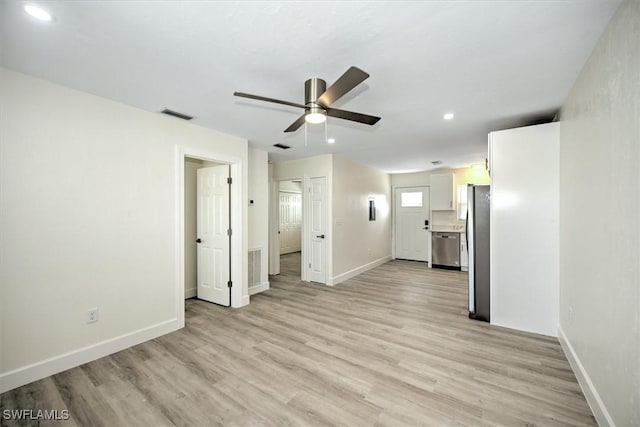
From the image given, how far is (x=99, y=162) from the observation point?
101 inches

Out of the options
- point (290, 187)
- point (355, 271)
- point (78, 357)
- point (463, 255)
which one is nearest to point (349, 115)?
point (78, 357)

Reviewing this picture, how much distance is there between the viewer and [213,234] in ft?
13.3

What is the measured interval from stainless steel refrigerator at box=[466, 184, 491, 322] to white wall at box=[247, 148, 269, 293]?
3329 mm

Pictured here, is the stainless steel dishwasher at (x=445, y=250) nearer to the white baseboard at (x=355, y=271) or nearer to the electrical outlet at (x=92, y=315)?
the white baseboard at (x=355, y=271)

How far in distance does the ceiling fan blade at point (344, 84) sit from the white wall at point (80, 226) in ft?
7.26

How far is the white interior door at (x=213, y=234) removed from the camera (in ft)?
12.9

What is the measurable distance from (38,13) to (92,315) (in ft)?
8.01

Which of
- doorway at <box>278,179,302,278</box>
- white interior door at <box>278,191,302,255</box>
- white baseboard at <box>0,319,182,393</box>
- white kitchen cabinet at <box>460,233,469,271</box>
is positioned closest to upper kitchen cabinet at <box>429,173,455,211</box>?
white kitchen cabinet at <box>460,233,469,271</box>

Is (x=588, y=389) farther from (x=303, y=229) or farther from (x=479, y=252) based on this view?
(x=303, y=229)

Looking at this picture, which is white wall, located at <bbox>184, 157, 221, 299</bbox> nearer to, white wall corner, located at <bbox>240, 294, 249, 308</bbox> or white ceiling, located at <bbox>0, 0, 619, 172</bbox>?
white wall corner, located at <bbox>240, 294, 249, 308</bbox>

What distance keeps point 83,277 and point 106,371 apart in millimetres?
885

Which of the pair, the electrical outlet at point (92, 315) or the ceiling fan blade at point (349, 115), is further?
the electrical outlet at point (92, 315)

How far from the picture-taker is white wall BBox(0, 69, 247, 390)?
210 cm

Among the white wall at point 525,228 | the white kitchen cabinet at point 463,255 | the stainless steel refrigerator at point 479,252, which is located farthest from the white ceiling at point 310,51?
the white kitchen cabinet at point 463,255
